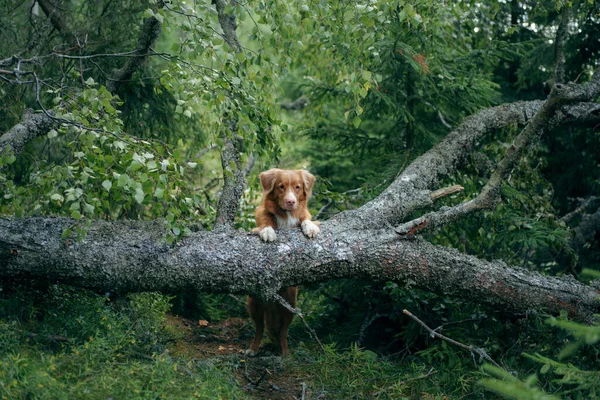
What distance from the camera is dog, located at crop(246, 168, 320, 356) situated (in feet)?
19.5

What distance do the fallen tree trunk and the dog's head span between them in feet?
1.93

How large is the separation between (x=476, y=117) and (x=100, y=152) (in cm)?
434

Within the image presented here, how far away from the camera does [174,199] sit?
471 centimetres

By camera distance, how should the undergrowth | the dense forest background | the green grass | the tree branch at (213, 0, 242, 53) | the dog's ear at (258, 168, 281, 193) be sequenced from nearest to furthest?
the green grass < the undergrowth < the dense forest background < the dog's ear at (258, 168, 281, 193) < the tree branch at (213, 0, 242, 53)

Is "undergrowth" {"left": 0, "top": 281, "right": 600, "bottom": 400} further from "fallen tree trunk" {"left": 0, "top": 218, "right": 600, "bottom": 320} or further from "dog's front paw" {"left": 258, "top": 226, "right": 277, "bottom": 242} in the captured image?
"dog's front paw" {"left": 258, "top": 226, "right": 277, "bottom": 242}

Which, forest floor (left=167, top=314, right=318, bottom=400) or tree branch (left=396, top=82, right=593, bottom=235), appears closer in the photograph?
forest floor (left=167, top=314, right=318, bottom=400)

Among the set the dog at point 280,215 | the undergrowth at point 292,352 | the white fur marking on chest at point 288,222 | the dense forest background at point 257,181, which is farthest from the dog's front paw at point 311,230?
the undergrowth at point 292,352

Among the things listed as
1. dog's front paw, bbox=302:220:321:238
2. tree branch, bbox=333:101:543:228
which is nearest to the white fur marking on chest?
tree branch, bbox=333:101:543:228

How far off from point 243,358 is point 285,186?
66.0 inches

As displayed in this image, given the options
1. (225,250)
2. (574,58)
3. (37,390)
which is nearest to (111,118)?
(225,250)

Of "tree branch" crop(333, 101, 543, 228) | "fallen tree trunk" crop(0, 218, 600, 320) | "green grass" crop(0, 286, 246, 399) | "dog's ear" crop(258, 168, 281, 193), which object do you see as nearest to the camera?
"green grass" crop(0, 286, 246, 399)

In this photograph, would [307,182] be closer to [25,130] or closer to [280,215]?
[280,215]

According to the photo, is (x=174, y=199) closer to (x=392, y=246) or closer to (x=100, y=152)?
(x=100, y=152)

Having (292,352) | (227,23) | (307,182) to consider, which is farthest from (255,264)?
(227,23)
